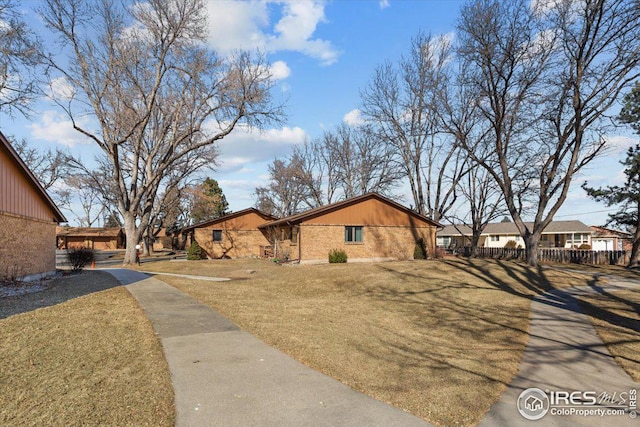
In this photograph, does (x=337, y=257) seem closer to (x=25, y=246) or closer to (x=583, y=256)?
(x=25, y=246)

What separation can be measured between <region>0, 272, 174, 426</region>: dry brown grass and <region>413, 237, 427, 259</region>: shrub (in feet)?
73.5

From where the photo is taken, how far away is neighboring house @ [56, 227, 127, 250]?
59594 mm

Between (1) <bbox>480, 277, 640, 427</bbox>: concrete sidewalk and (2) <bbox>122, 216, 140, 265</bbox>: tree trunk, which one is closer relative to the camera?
(1) <bbox>480, 277, 640, 427</bbox>: concrete sidewalk

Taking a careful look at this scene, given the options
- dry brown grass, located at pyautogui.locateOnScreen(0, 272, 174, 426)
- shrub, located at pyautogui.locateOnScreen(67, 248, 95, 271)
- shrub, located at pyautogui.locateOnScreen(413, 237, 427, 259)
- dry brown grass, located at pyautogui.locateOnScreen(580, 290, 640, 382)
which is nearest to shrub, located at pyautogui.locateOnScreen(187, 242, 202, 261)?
shrub, located at pyautogui.locateOnScreen(67, 248, 95, 271)

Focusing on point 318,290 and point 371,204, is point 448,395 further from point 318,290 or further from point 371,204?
point 371,204

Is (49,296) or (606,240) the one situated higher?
(606,240)

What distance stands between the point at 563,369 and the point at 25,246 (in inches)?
716

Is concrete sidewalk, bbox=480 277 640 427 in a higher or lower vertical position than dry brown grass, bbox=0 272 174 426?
lower

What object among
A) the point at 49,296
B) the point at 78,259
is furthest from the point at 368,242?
the point at 49,296

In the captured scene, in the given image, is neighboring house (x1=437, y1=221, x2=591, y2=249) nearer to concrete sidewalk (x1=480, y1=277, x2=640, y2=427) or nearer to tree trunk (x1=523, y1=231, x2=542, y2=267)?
tree trunk (x1=523, y1=231, x2=542, y2=267)

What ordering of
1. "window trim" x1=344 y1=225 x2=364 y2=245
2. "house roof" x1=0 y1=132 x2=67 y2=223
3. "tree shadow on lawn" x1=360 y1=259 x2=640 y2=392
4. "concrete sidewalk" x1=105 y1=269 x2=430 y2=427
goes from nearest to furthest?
"concrete sidewalk" x1=105 y1=269 x2=430 y2=427 → "tree shadow on lawn" x1=360 y1=259 x2=640 y2=392 → "house roof" x1=0 y1=132 x2=67 y2=223 → "window trim" x1=344 y1=225 x2=364 y2=245

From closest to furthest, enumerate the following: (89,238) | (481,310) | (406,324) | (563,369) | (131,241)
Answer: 1. (563,369)
2. (406,324)
3. (481,310)
4. (131,241)
5. (89,238)

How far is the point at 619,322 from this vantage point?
9.62m

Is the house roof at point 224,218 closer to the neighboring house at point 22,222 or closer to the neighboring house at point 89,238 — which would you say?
the neighboring house at point 22,222
